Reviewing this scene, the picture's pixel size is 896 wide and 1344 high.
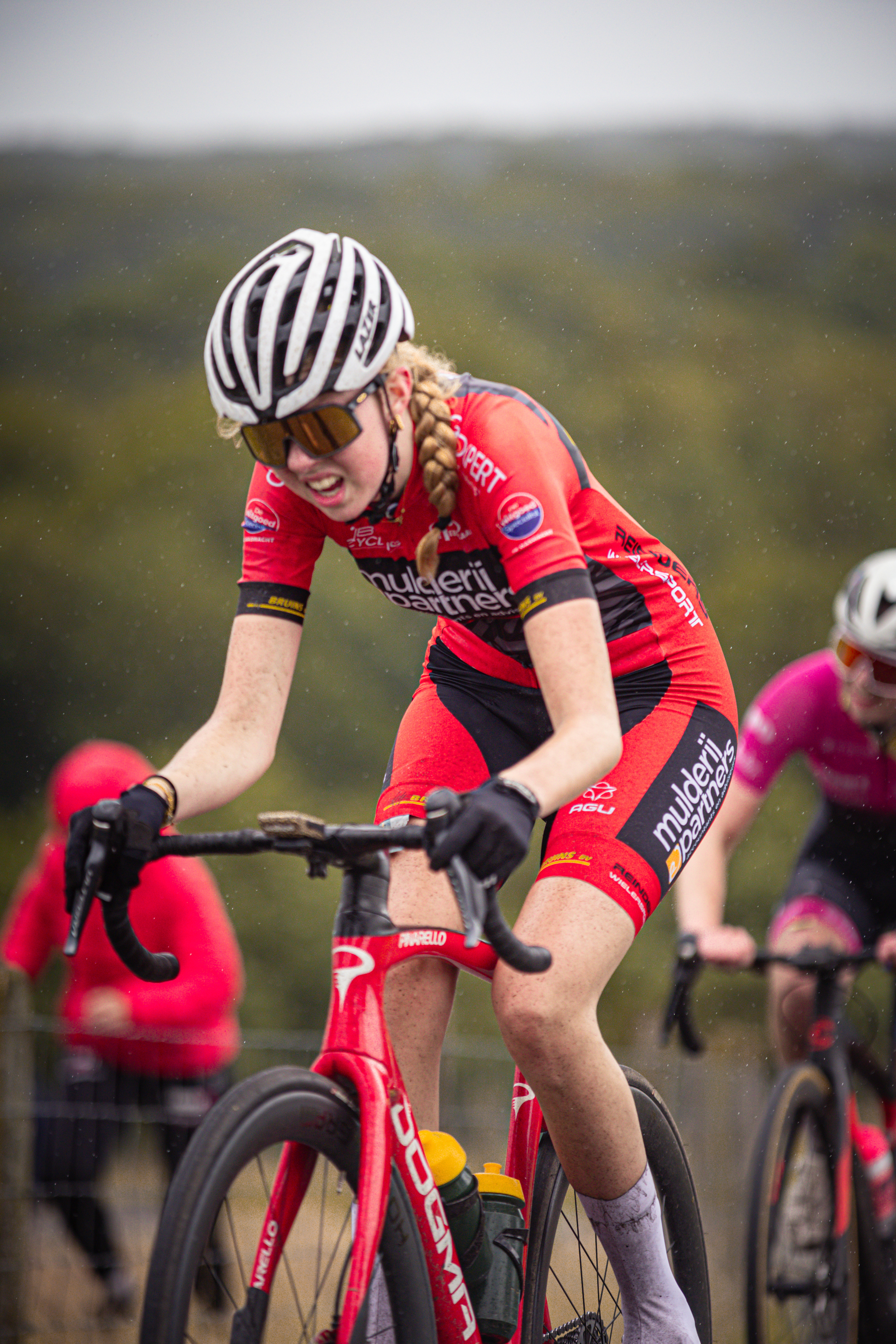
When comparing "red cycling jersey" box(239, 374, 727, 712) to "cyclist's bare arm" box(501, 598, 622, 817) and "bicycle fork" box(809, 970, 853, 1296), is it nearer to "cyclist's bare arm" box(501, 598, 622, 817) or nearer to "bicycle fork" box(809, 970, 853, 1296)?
"cyclist's bare arm" box(501, 598, 622, 817)

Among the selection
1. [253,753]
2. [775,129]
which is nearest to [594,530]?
[253,753]

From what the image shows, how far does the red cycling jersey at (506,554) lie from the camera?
192 centimetres

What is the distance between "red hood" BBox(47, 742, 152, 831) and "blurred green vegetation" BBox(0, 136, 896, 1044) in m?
16.5

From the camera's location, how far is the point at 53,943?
4465 millimetres

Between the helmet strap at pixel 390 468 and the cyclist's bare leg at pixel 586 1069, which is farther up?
the helmet strap at pixel 390 468

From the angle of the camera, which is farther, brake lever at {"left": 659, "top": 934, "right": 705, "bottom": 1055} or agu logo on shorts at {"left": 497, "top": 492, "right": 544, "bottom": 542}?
brake lever at {"left": 659, "top": 934, "right": 705, "bottom": 1055}

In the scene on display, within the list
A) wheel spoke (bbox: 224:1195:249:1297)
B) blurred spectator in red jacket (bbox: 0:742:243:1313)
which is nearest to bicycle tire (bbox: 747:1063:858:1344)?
blurred spectator in red jacket (bbox: 0:742:243:1313)

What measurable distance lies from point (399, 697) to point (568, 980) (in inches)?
916

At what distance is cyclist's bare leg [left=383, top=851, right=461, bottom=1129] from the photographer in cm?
206

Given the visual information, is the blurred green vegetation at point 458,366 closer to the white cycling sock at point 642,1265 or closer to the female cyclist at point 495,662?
the white cycling sock at point 642,1265

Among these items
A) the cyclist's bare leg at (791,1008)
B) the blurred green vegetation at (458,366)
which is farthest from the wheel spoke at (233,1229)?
the blurred green vegetation at (458,366)

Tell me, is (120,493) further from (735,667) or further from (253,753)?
(253,753)

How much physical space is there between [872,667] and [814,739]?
1.00ft

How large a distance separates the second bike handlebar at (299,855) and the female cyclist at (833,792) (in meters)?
2.05
